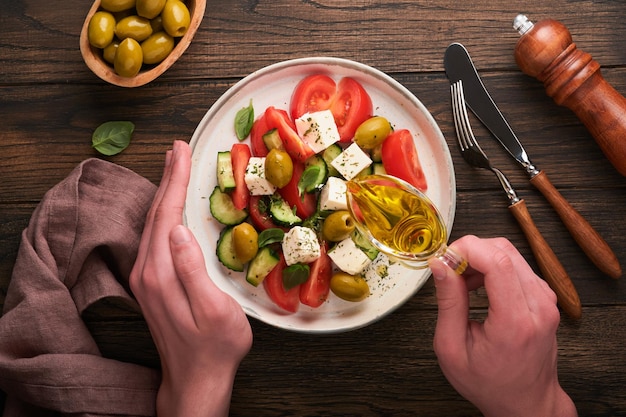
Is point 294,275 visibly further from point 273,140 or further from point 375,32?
point 375,32

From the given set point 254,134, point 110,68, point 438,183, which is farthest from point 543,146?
point 110,68

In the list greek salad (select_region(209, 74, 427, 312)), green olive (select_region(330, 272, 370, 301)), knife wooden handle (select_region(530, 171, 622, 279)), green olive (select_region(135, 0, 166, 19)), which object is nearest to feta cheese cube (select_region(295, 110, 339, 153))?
greek salad (select_region(209, 74, 427, 312))

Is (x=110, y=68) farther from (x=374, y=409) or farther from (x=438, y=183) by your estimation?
(x=374, y=409)

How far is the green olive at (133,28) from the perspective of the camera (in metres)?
1.65

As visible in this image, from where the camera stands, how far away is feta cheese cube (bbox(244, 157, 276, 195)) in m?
1.66

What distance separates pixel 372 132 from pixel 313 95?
0.20 meters

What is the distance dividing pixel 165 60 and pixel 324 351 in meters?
0.89

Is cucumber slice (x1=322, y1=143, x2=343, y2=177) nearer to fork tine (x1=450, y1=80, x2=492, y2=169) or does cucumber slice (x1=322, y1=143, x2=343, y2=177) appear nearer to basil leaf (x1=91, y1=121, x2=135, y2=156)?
fork tine (x1=450, y1=80, x2=492, y2=169)

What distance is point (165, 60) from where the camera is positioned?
1676 mm

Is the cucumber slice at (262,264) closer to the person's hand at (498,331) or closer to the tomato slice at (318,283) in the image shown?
the tomato slice at (318,283)

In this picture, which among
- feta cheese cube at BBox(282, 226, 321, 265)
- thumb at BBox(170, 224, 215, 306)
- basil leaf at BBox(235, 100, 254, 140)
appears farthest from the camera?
basil leaf at BBox(235, 100, 254, 140)

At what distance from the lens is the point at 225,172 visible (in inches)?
66.6

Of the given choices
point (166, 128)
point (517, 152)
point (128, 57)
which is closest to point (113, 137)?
point (166, 128)

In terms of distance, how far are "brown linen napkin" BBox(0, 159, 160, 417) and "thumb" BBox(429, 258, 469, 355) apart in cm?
81
